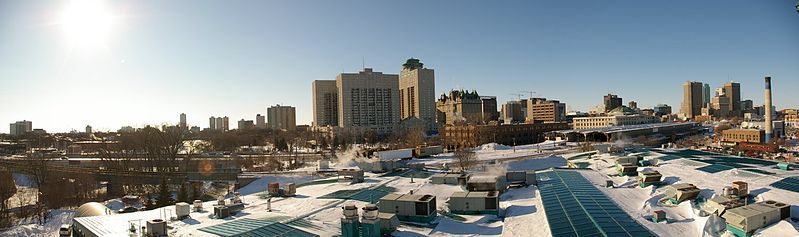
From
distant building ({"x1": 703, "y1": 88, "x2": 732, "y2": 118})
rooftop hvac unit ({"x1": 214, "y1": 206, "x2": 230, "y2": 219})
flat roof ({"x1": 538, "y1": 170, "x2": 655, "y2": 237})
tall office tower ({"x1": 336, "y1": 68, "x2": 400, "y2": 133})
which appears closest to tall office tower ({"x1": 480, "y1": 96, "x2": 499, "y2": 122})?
tall office tower ({"x1": 336, "y1": 68, "x2": 400, "y2": 133})

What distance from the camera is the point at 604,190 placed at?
2270 cm

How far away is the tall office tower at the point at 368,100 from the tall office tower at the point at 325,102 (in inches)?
436

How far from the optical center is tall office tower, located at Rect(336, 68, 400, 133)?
401 feet

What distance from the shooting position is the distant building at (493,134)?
71.6 metres

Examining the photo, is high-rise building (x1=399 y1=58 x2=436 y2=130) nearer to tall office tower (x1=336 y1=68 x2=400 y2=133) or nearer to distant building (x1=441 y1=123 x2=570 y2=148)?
tall office tower (x1=336 y1=68 x2=400 y2=133)

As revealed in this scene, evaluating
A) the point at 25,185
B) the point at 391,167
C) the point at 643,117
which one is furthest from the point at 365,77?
the point at 391,167

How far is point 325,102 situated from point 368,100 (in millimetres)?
18142

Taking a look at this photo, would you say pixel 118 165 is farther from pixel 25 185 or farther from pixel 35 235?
pixel 35 235

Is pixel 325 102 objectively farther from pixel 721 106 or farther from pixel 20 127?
pixel 721 106

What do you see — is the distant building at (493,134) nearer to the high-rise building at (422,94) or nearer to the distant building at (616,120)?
the distant building at (616,120)

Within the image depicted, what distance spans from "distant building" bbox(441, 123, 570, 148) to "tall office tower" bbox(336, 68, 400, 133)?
1853 inches

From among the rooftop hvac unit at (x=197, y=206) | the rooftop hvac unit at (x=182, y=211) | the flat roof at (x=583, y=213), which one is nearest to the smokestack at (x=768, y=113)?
the flat roof at (x=583, y=213)

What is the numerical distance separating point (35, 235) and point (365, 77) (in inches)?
3913

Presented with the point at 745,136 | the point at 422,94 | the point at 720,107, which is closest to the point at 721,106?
the point at 720,107
